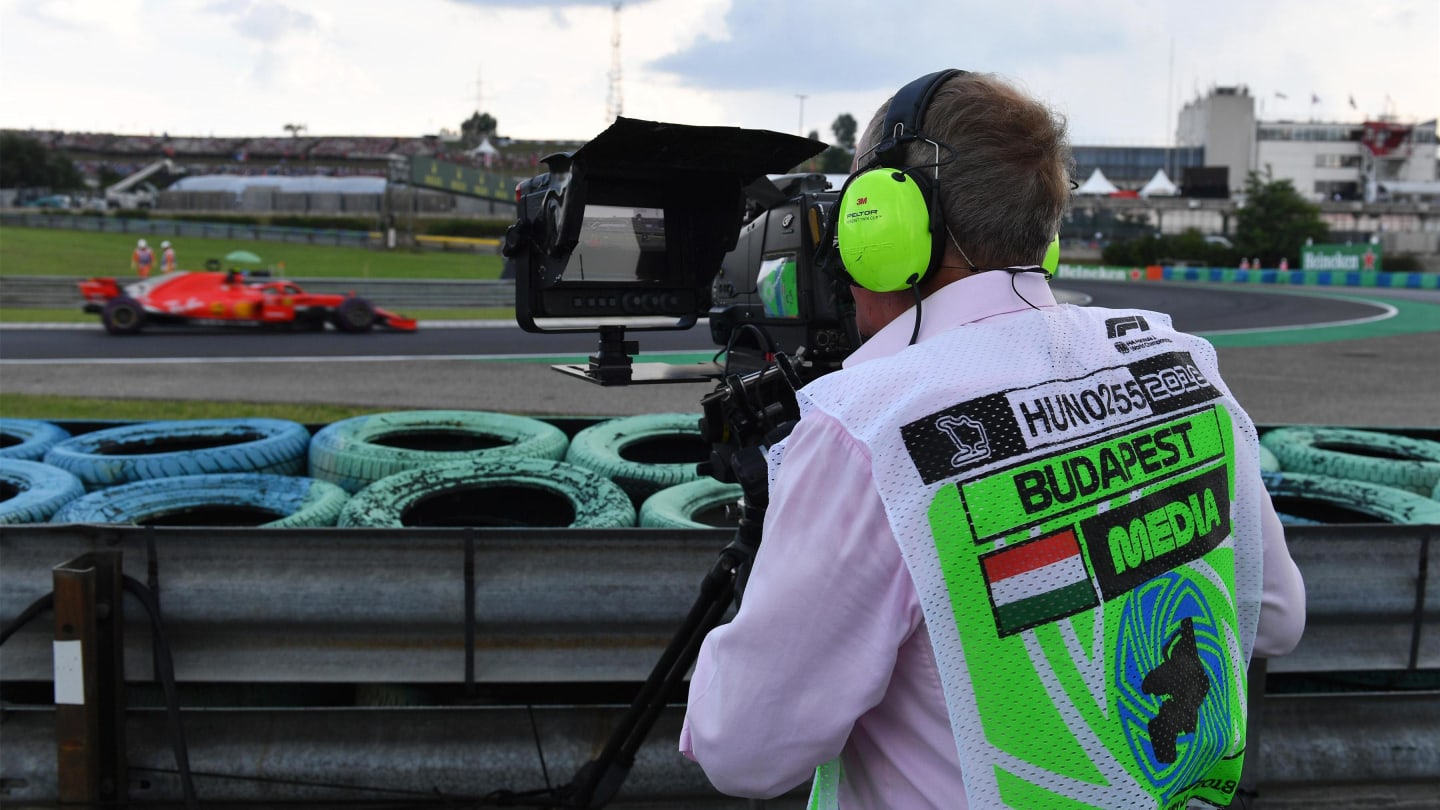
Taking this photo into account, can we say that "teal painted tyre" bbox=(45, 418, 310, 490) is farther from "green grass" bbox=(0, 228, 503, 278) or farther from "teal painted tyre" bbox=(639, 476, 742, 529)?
"green grass" bbox=(0, 228, 503, 278)

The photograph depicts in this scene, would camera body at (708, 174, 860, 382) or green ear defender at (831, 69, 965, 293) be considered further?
camera body at (708, 174, 860, 382)

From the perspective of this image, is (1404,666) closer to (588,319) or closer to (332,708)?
(588,319)

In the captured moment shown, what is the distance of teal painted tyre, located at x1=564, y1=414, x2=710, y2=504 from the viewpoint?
13.9 ft

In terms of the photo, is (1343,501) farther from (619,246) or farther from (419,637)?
(419,637)

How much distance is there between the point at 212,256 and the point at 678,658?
1756 inches

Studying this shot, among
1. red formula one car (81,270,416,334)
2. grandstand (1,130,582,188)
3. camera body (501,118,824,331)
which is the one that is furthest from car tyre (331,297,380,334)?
grandstand (1,130,582,188)

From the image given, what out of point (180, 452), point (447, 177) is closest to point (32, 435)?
point (180, 452)

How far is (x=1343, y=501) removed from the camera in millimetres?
4008

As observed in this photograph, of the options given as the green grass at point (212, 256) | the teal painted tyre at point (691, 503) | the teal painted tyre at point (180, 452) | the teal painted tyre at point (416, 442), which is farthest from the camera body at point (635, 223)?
the green grass at point (212, 256)

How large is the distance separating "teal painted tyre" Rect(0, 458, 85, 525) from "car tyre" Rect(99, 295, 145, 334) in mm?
12440

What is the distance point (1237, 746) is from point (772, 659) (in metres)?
0.64

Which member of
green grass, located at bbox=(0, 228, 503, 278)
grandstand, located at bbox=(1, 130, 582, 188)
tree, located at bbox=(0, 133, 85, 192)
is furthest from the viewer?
grandstand, located at bbox=(1, 130, 582, 188)

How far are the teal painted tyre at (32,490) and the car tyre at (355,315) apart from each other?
11866 millimetres

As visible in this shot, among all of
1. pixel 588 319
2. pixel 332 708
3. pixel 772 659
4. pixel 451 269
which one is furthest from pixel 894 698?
pixel 451 269
